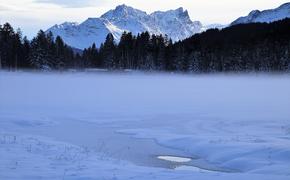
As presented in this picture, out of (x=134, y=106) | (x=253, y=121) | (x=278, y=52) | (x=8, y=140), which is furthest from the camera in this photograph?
(x=278, y=52)

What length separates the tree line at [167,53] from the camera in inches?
3282

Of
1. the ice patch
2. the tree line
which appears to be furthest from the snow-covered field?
the tree line

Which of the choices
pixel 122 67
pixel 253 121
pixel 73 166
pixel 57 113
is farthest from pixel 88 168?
pixel 122 67

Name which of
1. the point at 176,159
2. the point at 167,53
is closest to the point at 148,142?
the point at 176,159

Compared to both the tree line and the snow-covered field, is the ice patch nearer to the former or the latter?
the snow-covered field

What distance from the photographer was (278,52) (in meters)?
92.7

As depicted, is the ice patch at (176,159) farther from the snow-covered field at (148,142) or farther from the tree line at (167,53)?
the tree line at (167,53)

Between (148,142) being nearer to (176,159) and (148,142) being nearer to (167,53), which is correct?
(176,159)

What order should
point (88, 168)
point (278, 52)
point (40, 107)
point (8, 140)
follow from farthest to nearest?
point (278, 52) → point (40, 107) → point (8, 140) → point (88, 168)

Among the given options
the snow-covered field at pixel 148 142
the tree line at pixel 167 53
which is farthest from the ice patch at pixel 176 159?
the tree line at pixel 167 53

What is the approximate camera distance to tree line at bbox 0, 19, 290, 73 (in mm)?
83375

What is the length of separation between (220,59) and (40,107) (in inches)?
2775

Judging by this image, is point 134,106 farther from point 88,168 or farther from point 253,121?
point 88,168

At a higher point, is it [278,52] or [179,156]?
[278,52]
